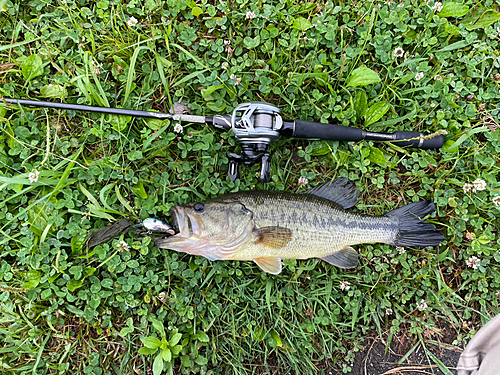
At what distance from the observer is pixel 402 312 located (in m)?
3.10

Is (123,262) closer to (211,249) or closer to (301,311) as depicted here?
(211,249)

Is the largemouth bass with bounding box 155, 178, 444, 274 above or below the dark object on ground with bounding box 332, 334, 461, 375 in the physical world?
above

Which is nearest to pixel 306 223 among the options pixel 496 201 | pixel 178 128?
pixel 178 128

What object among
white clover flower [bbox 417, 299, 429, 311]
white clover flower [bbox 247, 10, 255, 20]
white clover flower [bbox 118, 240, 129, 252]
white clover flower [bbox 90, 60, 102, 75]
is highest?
white clover flower [bbox 247, 10, 255, 20]

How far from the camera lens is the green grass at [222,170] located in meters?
2.79

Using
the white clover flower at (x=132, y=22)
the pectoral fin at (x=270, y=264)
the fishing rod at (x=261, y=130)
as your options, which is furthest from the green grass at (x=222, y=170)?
the pectoral fin at (x=270, y=264)

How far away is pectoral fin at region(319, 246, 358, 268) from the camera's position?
2.84 metres

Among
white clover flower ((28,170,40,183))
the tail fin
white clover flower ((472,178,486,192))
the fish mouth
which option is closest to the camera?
the fish mouth

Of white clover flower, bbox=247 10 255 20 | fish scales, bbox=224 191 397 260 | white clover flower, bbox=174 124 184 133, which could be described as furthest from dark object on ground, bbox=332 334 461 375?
white clover flower, bbox=247 10 255 20

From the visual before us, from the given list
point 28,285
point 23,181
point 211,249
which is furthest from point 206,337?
point 23,181

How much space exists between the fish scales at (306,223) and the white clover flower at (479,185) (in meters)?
1.17

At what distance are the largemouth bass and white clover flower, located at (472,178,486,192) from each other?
57 centimetres

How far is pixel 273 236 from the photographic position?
8.57ft

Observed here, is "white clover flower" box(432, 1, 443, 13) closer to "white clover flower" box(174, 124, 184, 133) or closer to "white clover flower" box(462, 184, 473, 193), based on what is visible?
"white clover flower" box(462, 184, 473, 193)
